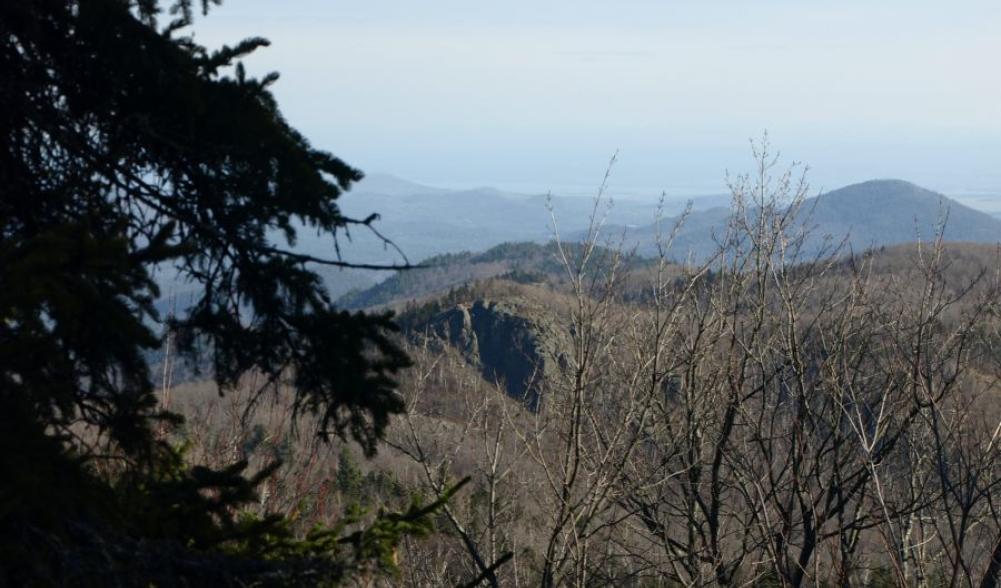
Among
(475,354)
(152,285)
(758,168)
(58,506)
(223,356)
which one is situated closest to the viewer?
(58,506)

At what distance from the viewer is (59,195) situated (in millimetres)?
3439

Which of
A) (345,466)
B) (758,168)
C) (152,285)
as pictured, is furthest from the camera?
(345,466)

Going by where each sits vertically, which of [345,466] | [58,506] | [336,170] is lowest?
[345,466]

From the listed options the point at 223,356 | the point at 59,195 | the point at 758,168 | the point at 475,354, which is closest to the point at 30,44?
the point at 59,195

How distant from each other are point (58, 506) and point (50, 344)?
42 cm

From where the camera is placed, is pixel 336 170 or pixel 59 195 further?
pixel 336 170

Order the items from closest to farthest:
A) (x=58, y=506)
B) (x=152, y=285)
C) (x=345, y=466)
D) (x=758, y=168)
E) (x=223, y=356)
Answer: (x=58, y=506)
(x=152, y=285)
(x=223, y=356)
(x=758, y=168)
(x=345, y=466)

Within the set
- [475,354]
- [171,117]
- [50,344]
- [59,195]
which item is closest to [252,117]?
[171,117]

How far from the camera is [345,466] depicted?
26.6 m

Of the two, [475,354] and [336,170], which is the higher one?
[336,170]

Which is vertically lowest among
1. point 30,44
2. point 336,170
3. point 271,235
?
point 271,235

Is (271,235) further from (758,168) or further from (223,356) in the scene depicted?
(758,168)

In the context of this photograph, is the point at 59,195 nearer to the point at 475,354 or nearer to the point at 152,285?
the point at 152,285

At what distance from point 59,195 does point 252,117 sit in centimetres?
82
